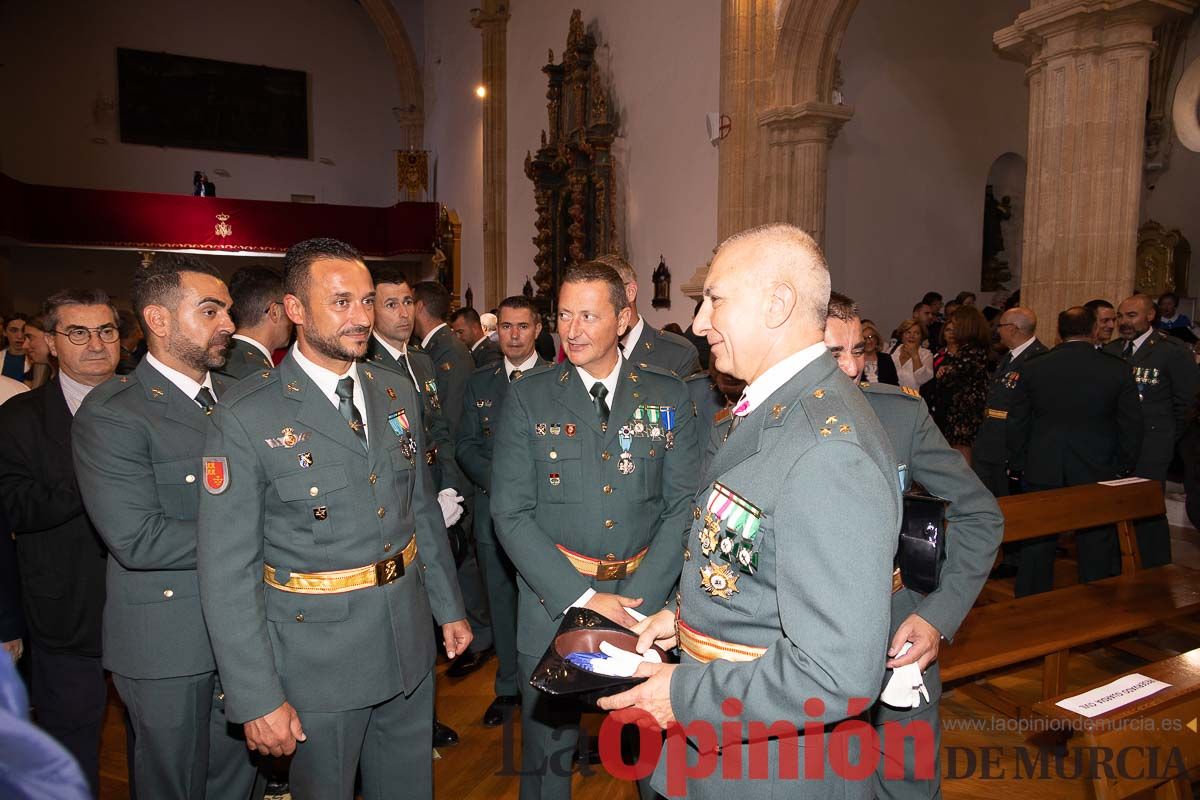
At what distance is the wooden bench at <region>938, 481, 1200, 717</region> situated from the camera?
2.85 meters

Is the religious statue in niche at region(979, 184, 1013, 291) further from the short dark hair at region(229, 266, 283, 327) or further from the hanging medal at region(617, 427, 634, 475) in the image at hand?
the short dark hair at region(229, 266, 283, 327)

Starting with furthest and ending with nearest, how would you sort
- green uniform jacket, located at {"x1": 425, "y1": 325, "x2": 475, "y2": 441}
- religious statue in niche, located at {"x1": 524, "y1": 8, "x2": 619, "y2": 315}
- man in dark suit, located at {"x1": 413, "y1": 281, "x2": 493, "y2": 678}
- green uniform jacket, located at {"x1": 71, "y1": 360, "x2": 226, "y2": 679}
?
religious statue in niche, located at {"x1": 524, "y1": 8, "x2": 619, "y2": 315}, green uniform jacket, located at {"x1": 425, "y1": 325, "x2": 475, "y2": 441}, man in dark suit, located at {"x1": 413, "y1": 281, "x2": 493, "y2": 678}, green uniform jacket, located at {"x1": 71, "y1": 360, "x2": 226, "y2": 679}

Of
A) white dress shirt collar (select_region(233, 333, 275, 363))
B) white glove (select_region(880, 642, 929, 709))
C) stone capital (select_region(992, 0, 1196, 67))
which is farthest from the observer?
stone capital (select_region(992, 0, 1196, 67))

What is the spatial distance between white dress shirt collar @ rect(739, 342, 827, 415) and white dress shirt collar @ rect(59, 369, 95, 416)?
224 centimetres

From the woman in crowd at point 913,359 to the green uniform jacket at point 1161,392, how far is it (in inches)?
64.9

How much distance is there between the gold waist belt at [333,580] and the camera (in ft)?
6.03

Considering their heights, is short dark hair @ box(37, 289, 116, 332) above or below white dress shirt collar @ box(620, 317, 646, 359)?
above

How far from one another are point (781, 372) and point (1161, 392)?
4737mm

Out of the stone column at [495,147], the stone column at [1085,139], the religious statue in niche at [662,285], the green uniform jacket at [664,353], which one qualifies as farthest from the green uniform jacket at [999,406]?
the stone column at [495,147]

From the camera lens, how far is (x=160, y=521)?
1914mm

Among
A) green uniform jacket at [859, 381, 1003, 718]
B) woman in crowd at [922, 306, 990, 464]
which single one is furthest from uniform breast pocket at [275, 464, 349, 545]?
woman in crowd at [922, 306, 990, 464]

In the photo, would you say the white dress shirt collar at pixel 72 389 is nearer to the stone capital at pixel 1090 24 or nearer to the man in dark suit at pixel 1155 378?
the man in dark suit at pixel 1155 378

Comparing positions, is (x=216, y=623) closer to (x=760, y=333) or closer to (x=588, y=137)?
(x=760, y=333)

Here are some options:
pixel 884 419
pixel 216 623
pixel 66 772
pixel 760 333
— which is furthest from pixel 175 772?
pixel 884 419
